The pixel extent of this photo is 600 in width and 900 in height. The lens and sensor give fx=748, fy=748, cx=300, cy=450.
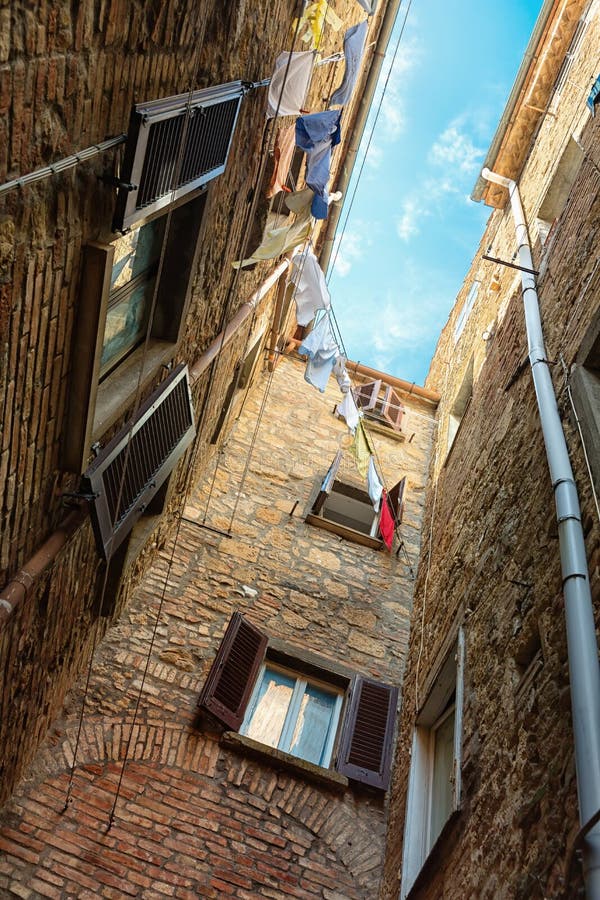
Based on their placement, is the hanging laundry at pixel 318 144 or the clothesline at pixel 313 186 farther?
the hanging laundry at pixel 318 144

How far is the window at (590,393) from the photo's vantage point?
10.1ft

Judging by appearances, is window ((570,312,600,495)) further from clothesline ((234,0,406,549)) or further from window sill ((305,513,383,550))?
window sill ((305,513,383,550))

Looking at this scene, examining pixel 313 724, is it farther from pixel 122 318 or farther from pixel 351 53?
pixel 351 53

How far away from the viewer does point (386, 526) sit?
8.05m

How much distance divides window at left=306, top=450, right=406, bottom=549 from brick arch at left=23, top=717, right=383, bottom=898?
3.10 metres

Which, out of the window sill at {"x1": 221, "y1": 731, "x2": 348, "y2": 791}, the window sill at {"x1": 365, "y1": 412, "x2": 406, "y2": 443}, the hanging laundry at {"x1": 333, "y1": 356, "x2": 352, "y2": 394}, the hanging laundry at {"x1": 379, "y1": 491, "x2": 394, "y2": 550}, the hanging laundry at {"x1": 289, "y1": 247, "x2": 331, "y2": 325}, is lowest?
the window sill at {"x1": 221, "y1": 731, "x2": 348, "y2": 791}

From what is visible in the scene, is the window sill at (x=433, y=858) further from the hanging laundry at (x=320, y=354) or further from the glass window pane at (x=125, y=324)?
the hanging laundry at (x=320, y=354)

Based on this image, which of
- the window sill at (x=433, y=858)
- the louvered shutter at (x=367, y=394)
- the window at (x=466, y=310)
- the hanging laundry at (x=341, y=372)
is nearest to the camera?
the window sill at (x=433, y=858)

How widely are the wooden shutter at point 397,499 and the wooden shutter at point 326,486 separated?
0.82m

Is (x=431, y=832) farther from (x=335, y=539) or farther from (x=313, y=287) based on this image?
(x=313, y=287)

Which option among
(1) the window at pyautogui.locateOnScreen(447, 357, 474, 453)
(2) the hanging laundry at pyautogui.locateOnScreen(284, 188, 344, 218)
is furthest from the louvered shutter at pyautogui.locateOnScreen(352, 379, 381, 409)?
(2) the hanging laundry at pyautogui.locateOnScreen(284, 188, 344, 218)

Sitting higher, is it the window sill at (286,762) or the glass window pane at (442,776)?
the glass window pane at (442,776)

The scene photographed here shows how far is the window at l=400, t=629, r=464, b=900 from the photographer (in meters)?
4.07

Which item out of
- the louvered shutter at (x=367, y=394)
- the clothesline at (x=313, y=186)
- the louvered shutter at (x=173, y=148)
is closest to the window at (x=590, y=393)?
the louvered shutter at (x=173, y=148)
